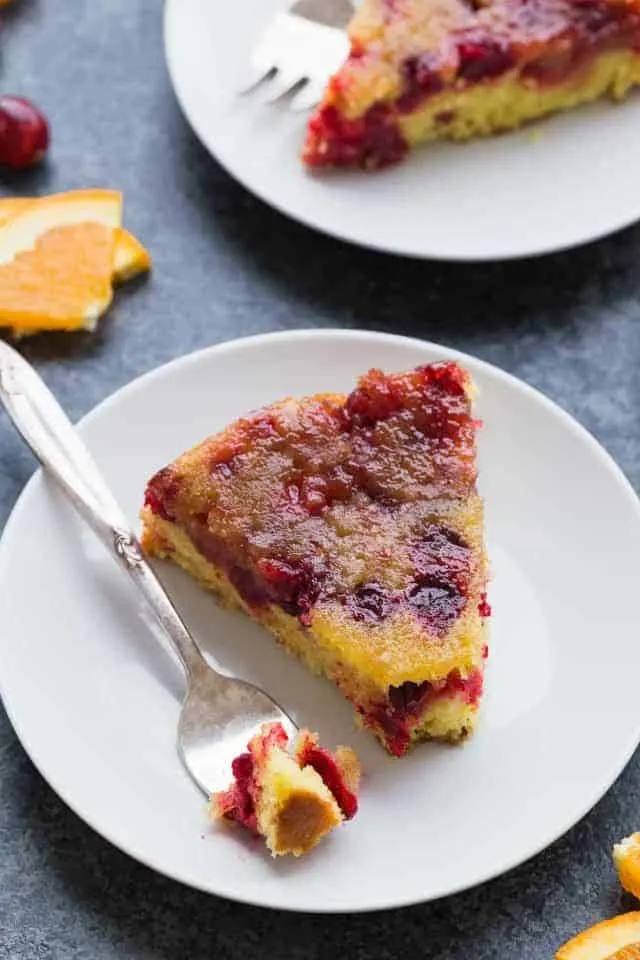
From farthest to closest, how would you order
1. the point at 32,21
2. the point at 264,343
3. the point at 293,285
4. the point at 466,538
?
1. the point at 32,21
2. the point at 293,285
3. the point at 264,343
4. the point at 466,538

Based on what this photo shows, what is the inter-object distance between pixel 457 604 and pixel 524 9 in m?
1.63

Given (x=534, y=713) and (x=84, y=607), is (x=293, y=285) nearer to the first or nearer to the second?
(x=84, y=607)

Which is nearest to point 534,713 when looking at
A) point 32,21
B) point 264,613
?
point 264,613

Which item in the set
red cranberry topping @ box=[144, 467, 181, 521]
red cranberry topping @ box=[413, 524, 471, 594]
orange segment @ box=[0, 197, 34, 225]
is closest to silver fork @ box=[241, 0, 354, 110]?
orange segment @ box=[0, 197, 34, 225]

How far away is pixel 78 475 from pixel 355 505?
52 centimetres

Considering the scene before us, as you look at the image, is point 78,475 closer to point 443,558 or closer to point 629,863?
point 443,558

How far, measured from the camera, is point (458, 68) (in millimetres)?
3340

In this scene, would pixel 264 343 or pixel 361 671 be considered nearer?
pixel 361 671

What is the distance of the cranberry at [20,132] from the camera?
130 inches

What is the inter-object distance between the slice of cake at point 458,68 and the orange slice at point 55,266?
0.53 m

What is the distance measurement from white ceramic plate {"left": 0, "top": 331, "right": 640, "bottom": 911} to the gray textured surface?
9 cm

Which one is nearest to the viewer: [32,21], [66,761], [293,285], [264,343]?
[66,761]

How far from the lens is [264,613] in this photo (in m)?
2.60

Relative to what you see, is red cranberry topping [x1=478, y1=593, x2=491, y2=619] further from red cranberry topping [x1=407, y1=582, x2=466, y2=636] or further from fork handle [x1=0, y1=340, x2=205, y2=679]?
fork handle [x1=0, y1=340, x2=205, y2=679]
